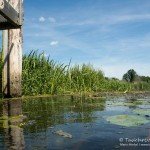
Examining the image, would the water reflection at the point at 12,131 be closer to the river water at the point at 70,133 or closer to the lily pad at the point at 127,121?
the river water at the point at 70,133

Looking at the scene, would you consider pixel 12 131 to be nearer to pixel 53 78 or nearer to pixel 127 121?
pixel 127 121

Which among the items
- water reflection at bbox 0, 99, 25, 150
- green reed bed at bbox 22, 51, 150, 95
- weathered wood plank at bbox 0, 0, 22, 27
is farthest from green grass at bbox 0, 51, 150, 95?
water reflection at bbox 0, 99, 25, 150

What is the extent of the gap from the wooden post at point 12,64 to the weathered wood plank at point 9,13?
215cm

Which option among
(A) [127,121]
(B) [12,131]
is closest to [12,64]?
(A) [127,121]

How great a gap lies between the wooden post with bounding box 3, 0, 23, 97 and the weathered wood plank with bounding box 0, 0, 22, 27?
215 centimetres

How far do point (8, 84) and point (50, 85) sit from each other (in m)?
2.42

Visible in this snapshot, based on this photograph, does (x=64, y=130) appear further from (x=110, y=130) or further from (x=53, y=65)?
(x=53, y=65)

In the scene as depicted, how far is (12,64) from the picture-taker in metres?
8.69

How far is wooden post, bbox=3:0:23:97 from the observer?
341 inches

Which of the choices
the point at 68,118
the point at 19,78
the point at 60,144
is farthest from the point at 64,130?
the point at 19,78

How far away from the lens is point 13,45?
873 centimetres

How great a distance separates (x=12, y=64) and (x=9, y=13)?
10.3 ft

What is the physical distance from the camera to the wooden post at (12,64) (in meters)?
8.67

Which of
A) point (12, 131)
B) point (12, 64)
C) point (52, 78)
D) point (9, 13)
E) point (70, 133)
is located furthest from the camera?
point (52, 78)
